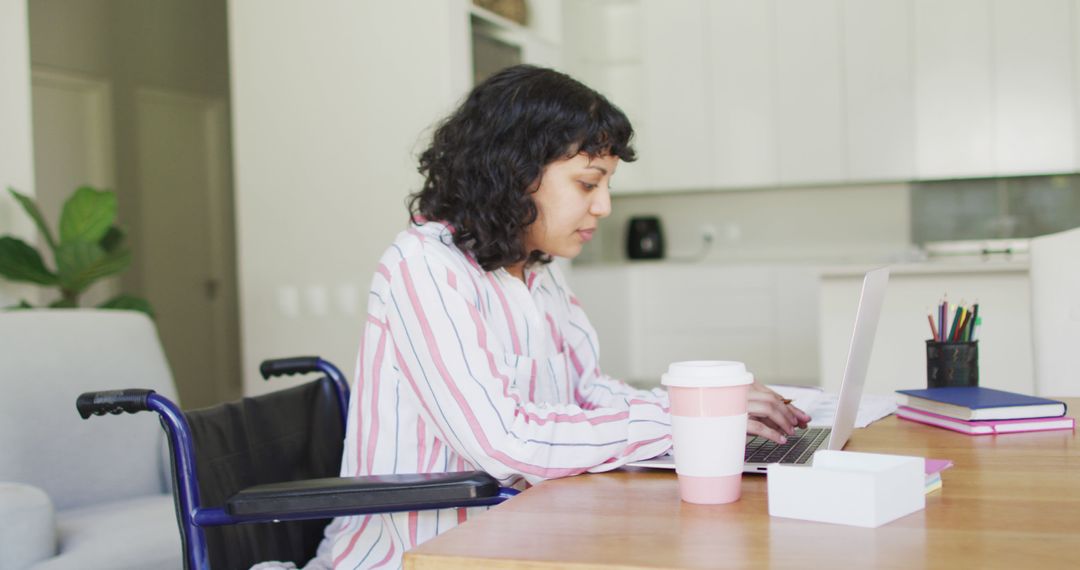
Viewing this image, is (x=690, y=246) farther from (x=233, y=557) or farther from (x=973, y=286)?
(x=233, y=557)

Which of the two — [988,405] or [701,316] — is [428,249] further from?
[701,316]

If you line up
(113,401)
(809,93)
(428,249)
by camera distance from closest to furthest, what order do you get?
(113,401), (428,249), (809,93)

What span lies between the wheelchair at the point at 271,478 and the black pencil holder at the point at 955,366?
73cm

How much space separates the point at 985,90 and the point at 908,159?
48 cm

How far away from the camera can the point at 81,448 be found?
2174 millimetres

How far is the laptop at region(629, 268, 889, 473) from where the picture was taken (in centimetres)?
107

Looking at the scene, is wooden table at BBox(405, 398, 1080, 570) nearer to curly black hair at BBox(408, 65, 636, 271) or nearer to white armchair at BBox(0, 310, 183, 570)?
curly black hair at BBox(408, 65, 636, 271)

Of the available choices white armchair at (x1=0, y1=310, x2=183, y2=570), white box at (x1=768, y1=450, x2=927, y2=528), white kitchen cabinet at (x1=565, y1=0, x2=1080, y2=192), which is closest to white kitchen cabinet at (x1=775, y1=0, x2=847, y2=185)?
white kitchen cabinet at (x1=565, y1=0, x2=1080, y2=192)

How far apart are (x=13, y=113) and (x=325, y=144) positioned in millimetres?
1296

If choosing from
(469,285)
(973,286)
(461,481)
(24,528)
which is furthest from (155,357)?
(973,286)

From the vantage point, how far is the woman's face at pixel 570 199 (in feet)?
4.85

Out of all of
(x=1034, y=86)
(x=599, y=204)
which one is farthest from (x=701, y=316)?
(x=599, y=204)

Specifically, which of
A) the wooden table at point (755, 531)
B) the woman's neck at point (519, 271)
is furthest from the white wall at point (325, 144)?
the wooden table at point (755, 531)

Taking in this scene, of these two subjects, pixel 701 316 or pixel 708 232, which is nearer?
pixel 701 316
